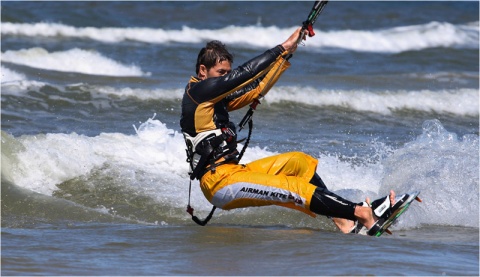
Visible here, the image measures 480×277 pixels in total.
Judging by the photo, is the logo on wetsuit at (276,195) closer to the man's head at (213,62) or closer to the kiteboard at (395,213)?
the kiteboard at (395,213)

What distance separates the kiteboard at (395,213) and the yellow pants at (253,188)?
498 millimetres

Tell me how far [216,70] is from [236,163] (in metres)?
0.72

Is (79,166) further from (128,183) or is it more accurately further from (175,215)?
(175,215)

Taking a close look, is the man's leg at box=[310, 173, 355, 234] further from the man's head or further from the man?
the man's head

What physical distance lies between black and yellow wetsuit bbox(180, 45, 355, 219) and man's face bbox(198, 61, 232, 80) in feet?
0.31

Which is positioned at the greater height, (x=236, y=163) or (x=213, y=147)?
(x=213, y=147)

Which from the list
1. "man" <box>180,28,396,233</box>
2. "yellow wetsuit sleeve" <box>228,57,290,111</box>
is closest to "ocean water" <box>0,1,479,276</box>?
"man" <box>180,28,396,233</box>

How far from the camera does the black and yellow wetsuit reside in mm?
6230

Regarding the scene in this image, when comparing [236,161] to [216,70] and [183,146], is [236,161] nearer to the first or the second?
[216,70]

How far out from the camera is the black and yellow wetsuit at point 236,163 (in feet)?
20.4

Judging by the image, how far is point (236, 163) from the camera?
257 inches

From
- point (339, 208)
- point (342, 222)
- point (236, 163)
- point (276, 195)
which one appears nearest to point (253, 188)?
point (276, 195)

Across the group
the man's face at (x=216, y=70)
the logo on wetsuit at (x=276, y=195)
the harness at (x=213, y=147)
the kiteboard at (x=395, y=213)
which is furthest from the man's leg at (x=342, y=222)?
the man's face at (x=216, y=70)

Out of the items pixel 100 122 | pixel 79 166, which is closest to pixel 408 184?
pixel 79 166
